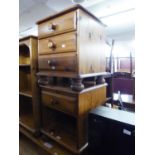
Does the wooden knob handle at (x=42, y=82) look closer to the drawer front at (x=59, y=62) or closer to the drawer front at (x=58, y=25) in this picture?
the drawer front at (x=59, y=62)

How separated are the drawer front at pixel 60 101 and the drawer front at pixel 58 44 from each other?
15.3 inches

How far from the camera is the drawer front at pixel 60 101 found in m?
1.13

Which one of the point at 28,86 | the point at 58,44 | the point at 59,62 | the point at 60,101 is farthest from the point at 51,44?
the point at 28,86

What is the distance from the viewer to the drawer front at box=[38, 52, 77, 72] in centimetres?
109

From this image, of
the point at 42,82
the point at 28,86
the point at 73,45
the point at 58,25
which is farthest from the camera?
the point at 28,86

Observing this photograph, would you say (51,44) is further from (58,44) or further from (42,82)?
(42,82)

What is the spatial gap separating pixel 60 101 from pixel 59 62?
0.34 m

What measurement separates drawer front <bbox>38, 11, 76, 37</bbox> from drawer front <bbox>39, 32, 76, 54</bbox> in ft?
0.16

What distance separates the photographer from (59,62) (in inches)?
47.6

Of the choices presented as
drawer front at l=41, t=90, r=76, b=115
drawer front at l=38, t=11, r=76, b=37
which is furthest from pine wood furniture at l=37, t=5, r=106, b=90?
drawer front at l=41, t=90, r=76, b=115

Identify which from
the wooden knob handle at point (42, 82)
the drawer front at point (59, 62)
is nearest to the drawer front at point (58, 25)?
the drawer front at point (59, 62)

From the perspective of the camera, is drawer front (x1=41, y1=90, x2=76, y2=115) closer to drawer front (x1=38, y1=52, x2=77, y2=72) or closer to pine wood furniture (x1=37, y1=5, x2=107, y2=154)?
pine wood furniture (x1=37, y1=5, x2=107, y2=154)
